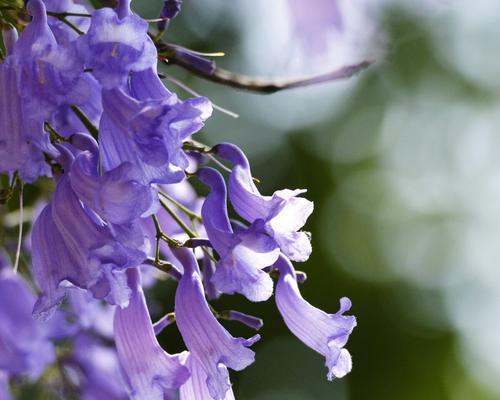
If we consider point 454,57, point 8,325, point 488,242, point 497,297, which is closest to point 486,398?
point 497,297

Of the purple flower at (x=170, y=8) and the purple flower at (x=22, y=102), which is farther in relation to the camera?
the purple flower at (x=170, y=8)

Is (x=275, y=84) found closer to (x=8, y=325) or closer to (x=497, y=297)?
(x=8, y=325)

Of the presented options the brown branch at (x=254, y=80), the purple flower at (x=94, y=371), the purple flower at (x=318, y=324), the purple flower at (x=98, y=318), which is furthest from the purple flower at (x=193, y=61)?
the purple flower at (x=94, y=371)

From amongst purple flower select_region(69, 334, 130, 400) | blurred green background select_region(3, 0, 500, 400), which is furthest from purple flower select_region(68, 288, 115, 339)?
blurred green background select_region(3, 0, 500, 400)

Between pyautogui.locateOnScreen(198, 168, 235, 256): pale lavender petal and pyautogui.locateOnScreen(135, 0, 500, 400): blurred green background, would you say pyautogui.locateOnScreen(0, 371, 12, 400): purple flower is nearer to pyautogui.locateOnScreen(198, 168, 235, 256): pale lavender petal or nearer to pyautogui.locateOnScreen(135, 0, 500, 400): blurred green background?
pyautogui.locateOnScreen(198, 168, 235, 256): pale lavender petal

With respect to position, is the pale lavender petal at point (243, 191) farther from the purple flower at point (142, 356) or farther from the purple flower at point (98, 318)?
the purple flower at point (98, 318)

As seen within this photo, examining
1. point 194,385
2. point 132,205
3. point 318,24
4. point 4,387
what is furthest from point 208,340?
point 4,387
